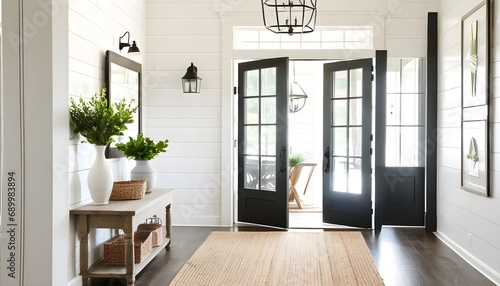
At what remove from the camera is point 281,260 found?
16.7 ft

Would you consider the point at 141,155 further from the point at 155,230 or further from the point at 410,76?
the point at 410,76

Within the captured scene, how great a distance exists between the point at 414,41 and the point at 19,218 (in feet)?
16.7

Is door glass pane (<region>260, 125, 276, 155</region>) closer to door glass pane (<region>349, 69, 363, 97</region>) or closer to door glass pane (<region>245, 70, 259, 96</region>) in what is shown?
door glass pane (<region>245, 70, 259, 96</region>)

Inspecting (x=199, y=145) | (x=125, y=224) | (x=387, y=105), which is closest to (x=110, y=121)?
(x=125, y=224)

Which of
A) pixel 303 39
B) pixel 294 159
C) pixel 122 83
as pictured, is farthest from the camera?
pixel 294 159

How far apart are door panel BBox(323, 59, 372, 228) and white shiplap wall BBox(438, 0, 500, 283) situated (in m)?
0.86

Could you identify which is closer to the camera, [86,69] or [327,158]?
[86,69]

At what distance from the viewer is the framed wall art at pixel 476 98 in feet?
15.4

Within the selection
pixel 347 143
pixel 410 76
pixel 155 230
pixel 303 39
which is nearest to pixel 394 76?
pixel 410 76

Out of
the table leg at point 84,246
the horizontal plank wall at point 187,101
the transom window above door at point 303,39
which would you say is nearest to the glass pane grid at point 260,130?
the horizontal plank wall at point 187,101

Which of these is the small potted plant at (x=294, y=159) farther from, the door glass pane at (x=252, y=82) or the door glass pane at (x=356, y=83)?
the door glass pane at (x=356, y=83)

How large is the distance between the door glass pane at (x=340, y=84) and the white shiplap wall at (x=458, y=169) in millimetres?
1152

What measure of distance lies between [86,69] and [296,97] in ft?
17.4

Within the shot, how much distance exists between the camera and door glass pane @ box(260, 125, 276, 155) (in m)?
6.71
